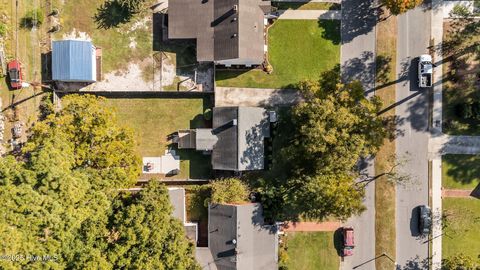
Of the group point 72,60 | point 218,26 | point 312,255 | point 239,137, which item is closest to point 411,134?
point 312,255

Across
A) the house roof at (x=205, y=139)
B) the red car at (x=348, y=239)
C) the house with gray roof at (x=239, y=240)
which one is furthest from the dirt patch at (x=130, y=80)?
the red car at (x=348, y=239)

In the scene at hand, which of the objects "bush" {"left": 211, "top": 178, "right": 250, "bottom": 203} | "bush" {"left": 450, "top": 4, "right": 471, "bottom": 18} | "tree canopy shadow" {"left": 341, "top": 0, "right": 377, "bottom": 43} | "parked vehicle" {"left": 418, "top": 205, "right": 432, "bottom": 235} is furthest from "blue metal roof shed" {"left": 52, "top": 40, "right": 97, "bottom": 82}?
"bush" {"left": 450, "top": 4, "right": 471, "bottom": 18}

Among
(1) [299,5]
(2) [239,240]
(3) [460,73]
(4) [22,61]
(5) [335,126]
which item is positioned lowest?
(2) [239,240]

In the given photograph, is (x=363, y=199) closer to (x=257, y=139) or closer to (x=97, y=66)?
(x=257, y=139)

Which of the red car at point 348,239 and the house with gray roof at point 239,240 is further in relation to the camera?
the red car at point 348,239

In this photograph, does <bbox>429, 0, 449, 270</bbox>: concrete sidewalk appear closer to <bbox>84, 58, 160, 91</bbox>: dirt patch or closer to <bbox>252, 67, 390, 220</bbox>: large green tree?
<bbox>252, 67, 390, 220</bbox>: large green tree

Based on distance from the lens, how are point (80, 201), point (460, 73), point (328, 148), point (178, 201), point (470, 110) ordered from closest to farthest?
point (80, 201)
point (328, 148)
point (470, 110)
point (178, 201)
point (460, 73)

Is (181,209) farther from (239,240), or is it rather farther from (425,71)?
(425,71)

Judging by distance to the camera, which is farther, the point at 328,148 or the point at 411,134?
the point at 411,134

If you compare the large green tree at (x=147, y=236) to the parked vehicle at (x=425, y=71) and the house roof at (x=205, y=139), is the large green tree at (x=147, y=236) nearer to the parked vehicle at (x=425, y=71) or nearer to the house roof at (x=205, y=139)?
the house roof at (x=205, y=139)
